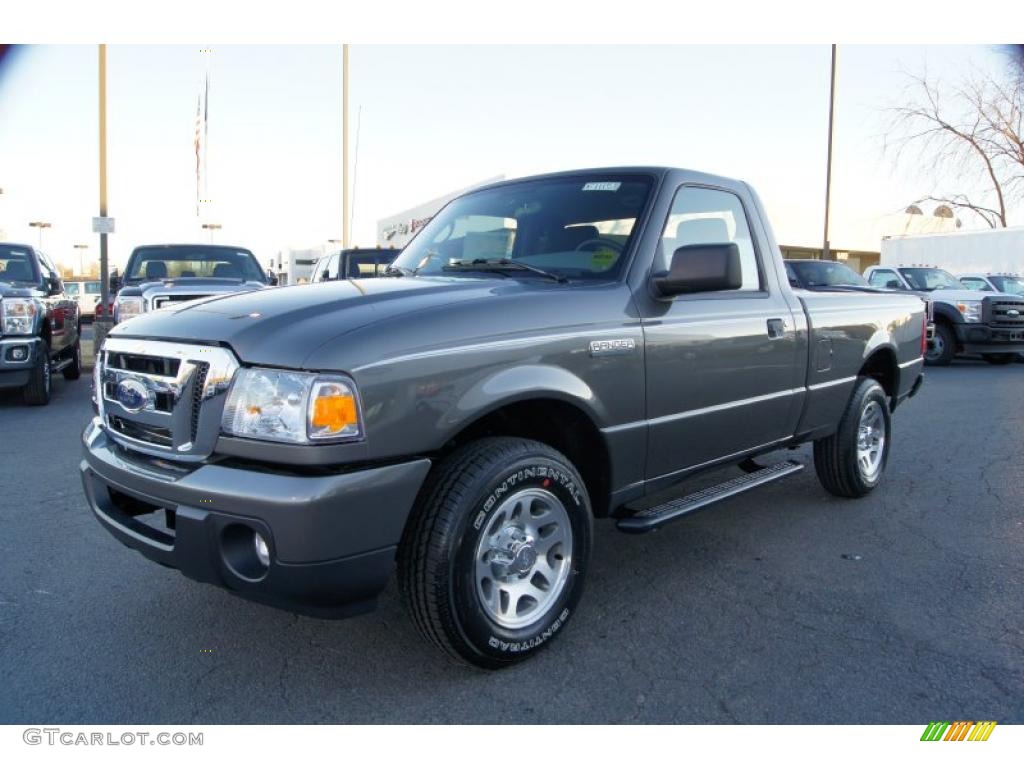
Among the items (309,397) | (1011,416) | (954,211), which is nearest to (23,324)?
(309,397)

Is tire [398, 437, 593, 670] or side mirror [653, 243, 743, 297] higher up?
side mirror [653, 243, 743, 297]

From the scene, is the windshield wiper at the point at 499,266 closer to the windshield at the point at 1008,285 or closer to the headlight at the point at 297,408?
the headlight at the point at 297,408

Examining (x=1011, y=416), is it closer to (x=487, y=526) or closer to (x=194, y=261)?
(x=487, y=526)

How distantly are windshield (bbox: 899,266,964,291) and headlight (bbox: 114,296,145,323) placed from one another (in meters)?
13.9

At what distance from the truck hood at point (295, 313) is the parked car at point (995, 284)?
50.9ft

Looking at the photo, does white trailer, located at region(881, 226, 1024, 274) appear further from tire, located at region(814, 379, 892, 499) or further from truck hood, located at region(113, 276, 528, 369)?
truck hood, located at region(113, 276, 528, 369)

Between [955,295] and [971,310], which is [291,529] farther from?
[955,295]

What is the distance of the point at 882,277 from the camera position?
658 inches

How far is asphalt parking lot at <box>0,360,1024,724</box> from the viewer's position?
2.70m

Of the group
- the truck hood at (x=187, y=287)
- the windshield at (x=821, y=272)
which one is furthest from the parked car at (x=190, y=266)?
the windshield at (x=821, y=272)

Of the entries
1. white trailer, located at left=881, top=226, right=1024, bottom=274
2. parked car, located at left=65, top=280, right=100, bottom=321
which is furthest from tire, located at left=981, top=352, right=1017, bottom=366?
parked car, located at left=65, top=280, right=100, bottom=321

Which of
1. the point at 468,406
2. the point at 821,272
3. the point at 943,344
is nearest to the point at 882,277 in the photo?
the point at 943,344

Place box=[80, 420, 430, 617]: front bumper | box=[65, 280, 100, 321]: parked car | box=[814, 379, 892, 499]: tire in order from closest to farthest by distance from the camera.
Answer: box=[80, 420, 430, 617]: front bumper → box=[814, 379, 892, 499]: tire → box=[65, 280, 100, 321]: parked car
